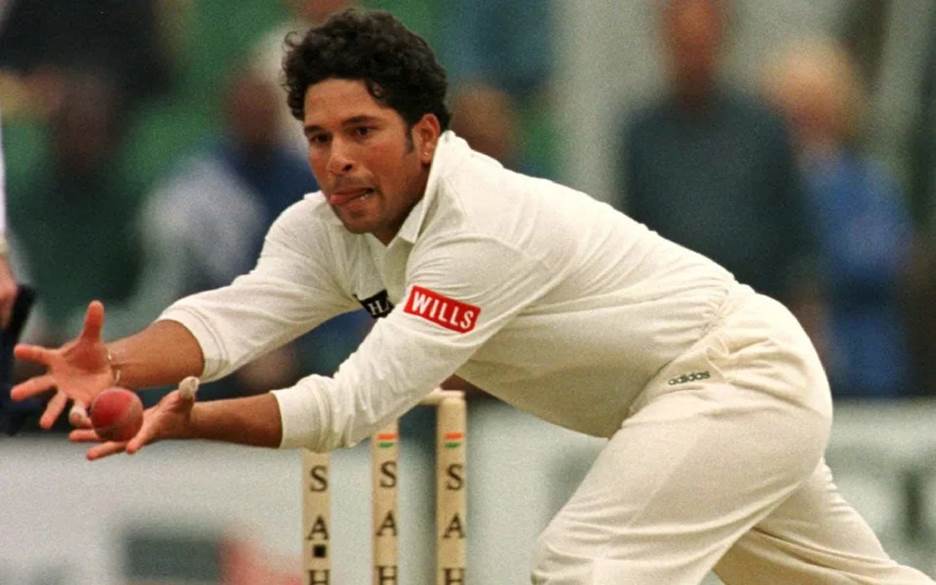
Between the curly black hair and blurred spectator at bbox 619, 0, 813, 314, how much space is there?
2.16m

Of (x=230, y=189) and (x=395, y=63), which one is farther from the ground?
(x=395, y=63)

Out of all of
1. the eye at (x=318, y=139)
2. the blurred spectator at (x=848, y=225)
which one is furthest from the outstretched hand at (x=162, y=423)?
the blurred spectator at (x=848, y=225)

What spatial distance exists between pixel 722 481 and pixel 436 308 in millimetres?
582

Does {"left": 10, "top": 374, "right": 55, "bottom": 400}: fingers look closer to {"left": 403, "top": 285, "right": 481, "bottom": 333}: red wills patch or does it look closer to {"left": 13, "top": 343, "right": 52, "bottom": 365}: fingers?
{"left": 13, "top": 343, "right": 52, "bottom": 365}: fingers

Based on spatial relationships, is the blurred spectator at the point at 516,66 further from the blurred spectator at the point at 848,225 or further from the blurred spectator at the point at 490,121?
the blurred spectator at the point at 848,225

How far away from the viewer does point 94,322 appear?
3.19 m

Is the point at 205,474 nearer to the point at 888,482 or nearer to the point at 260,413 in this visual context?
the point at 888,482

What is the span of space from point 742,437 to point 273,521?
7.30 ft

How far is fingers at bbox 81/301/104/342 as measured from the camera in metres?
3.13

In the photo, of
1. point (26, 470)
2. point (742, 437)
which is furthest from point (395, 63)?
point (26, 470)

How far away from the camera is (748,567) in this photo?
3.82 m

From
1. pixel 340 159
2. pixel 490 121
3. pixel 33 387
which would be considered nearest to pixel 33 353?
pixel 33 387

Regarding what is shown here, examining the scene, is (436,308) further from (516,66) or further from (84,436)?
(516,66)

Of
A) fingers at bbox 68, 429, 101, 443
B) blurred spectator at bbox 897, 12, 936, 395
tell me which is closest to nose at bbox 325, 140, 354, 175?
fingers at bbox 68, 429, 101, 443
